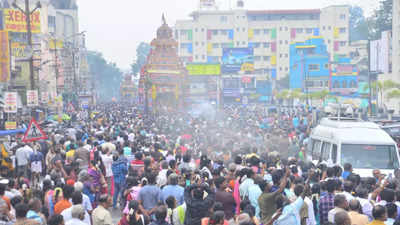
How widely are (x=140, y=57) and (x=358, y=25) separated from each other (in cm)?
6771

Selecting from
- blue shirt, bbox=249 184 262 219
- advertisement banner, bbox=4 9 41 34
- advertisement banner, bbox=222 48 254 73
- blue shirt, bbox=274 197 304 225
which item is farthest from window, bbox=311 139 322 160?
advertisement banner, bbox=222 48 254 73

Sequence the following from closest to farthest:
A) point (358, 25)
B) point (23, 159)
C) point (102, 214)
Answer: point (102, 214) < point (23, 159) < point (358, 25)

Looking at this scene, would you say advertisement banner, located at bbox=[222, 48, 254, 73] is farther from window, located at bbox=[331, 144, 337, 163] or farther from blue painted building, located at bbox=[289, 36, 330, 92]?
window, located at bbox=[331, 144, 337, 163]

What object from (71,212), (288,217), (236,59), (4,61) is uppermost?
(236,59)

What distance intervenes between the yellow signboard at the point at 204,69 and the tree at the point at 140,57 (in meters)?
62.3

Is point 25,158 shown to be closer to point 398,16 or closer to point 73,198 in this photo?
point 73,198

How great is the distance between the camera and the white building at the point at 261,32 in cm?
11131

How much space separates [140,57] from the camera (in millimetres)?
172500

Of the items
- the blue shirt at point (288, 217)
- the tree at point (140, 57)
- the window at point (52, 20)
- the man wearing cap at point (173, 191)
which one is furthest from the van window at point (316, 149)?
the tree at point (140, 57)

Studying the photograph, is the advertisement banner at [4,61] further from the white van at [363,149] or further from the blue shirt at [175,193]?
the blue shirt at [175,193]

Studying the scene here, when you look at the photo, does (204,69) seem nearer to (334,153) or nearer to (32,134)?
(32,134)

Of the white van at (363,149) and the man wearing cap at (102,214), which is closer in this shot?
the man wearing cap at (102,214)

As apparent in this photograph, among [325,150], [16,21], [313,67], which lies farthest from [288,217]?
[313,67]

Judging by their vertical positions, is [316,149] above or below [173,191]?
below
